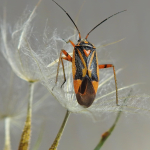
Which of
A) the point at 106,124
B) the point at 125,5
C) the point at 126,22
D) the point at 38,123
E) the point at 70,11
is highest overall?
the point at 70,11

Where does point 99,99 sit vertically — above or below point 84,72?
below

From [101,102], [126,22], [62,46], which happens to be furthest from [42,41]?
[126,22]

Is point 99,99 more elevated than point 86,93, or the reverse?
point 86,93

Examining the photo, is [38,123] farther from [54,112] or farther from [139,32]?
[139,32]

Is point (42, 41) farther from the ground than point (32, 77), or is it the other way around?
point (42, 41)

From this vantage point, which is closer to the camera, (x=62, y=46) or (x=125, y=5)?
(x=62, y=46)

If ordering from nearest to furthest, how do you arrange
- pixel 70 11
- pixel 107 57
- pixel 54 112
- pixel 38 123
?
pixel 107 57, pixel 38 123, pixel 54 112, pixel 70 11

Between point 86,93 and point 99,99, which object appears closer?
point 86,93

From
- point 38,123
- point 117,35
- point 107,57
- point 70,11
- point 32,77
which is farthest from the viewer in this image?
point 117,35

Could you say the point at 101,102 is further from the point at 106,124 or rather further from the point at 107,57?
the point at 106,124

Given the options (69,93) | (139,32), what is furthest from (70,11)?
(69,93)
